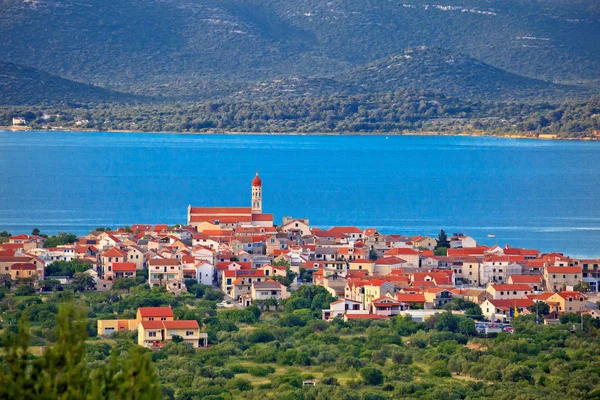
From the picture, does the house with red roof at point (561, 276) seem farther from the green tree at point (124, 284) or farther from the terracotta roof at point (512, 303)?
Result: the green tree at point (124, 284)

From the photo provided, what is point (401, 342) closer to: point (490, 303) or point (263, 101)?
point (490, 303)

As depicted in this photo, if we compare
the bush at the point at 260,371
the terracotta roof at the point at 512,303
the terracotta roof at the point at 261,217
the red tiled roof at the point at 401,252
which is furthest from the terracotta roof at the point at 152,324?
the terracotta roof at the point at 261,217

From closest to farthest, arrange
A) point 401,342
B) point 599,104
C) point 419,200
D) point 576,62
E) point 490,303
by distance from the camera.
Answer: point 401,342
point 490,303
point 419,200
point 599,104
point 576,62

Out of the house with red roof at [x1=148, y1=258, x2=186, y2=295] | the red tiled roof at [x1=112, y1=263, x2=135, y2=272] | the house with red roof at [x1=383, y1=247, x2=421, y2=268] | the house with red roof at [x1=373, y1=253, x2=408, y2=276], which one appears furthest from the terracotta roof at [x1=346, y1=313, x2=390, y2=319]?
the red tiled roof at [x1=112, y1=263, x2=135, y2=272]

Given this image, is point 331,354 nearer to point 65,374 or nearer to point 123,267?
point 123,267

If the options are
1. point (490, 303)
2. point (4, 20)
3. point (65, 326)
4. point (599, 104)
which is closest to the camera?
point (65, 326)

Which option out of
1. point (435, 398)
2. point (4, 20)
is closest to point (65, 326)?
point (435, 398)
